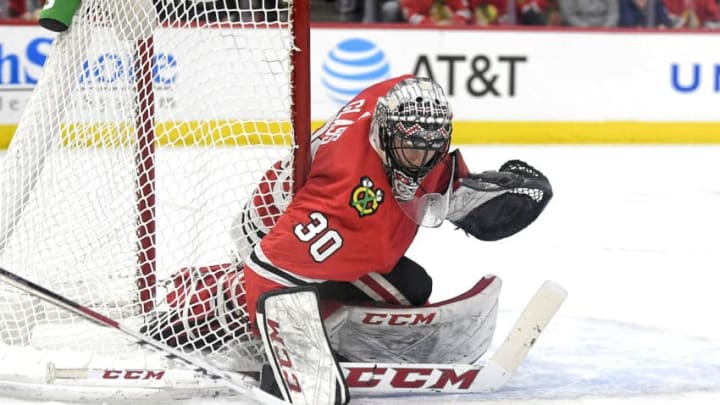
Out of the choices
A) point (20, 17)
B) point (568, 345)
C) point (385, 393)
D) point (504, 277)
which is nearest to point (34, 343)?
point (385, 393)

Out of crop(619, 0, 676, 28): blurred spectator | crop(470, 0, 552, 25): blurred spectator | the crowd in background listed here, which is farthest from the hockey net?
crop(619, 0, 676, 28): blurred spectator

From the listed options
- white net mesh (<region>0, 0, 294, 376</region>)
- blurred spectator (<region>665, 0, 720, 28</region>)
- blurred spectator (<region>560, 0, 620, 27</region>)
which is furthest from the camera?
blurred spectator (<region>665, 0, 720, 28</region>)

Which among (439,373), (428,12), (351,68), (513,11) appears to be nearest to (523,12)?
(513,11)

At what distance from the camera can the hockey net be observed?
257 centimetres

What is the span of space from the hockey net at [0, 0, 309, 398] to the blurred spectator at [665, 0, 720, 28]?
518 cm

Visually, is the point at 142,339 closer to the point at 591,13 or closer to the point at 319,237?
the point at 319,237

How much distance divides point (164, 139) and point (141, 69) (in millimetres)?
277

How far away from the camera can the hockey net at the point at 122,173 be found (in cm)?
257

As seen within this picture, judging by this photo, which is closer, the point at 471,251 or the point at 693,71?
the point at 471,251

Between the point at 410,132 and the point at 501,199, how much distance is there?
0.39 m

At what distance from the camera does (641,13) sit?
7352mm

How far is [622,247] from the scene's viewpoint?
4.11 meters

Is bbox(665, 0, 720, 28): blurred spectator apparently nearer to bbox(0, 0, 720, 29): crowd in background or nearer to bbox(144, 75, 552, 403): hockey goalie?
bbox(0, 0, 720, 29): crowd in background

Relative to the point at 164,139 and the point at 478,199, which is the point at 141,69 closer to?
the point at 164,139
